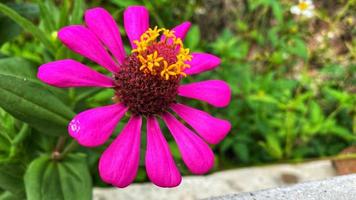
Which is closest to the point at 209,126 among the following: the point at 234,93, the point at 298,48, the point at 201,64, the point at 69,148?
the point at 201,64

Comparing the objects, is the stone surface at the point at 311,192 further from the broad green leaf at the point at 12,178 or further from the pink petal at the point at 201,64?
the broad green leaf at the point at 12,178

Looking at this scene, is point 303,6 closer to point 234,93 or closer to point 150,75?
point 234,93

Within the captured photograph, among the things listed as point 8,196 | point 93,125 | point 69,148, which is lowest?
point 8,196

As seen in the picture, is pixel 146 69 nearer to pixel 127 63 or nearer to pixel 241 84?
pixel 127 63

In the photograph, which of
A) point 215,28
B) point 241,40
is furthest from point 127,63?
point 215,28

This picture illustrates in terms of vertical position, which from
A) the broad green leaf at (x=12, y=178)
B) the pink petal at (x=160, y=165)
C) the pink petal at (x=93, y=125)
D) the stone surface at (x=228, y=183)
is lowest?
the stone surface at (x=228, y=183)

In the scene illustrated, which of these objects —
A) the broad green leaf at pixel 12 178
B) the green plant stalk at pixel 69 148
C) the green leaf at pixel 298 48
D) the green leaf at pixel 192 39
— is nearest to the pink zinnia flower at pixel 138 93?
the green plant stalk at pixel 69 148
